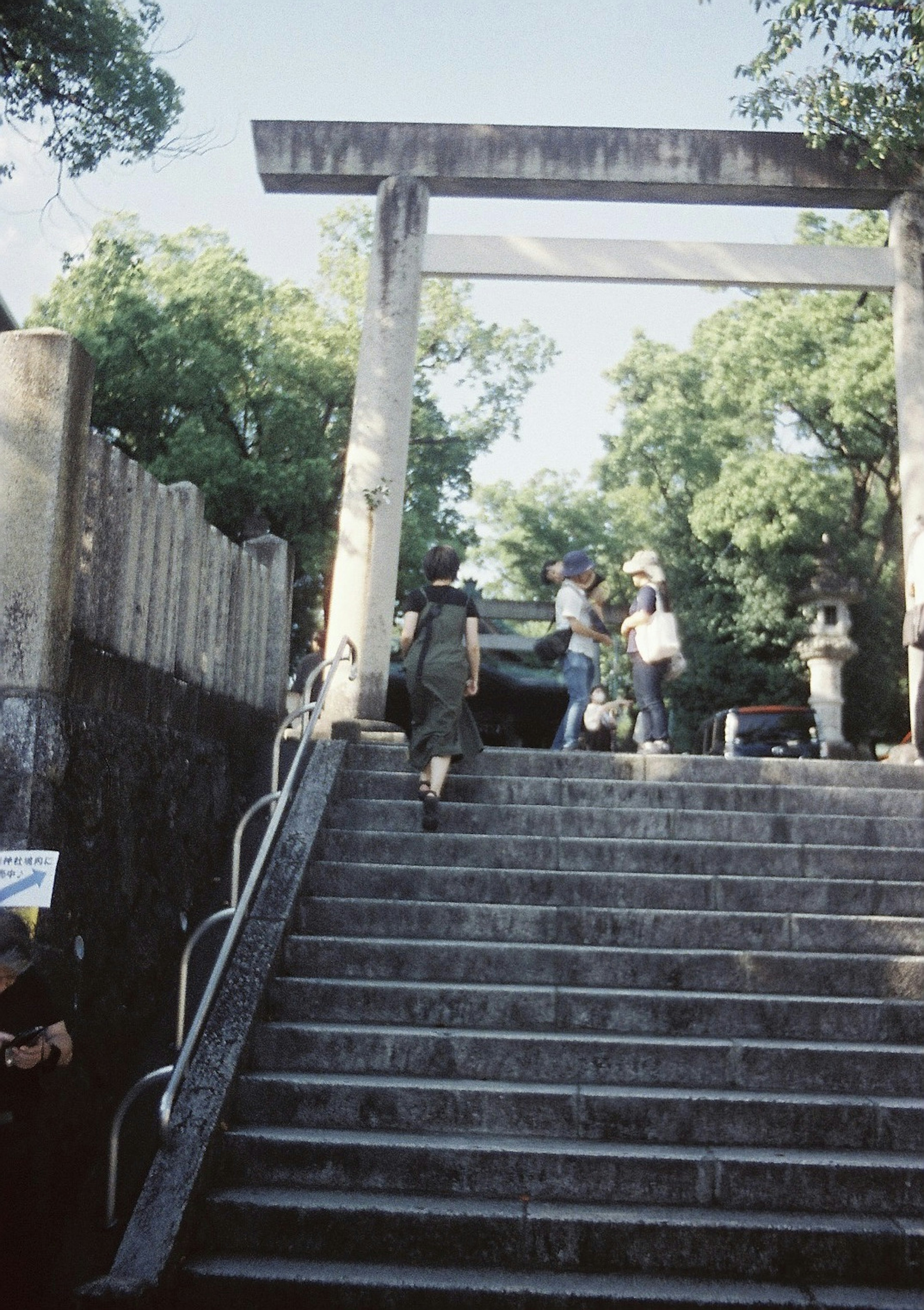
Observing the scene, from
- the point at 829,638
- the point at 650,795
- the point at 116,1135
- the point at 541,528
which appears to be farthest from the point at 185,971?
the point at 541,528

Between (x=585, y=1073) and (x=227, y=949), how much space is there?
143cm

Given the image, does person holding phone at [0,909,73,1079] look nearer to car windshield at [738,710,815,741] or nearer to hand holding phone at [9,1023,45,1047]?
hand holding phone at [9,1023,45,1047]

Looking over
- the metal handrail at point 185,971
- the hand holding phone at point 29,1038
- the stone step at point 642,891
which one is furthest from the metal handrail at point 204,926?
the hand holding phone at point 29,1038

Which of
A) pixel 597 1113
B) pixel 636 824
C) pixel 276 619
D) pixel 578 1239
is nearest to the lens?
pixel 578 1239

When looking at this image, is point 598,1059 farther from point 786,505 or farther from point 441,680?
point 786,505

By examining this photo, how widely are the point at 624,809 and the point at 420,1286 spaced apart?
3.02 metres

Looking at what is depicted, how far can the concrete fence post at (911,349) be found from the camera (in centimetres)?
860

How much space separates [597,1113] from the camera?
13.7 feet

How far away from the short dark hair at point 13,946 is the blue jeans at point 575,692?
16.0 feet

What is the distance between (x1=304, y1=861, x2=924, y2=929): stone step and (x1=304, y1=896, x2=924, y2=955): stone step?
0.70 feet

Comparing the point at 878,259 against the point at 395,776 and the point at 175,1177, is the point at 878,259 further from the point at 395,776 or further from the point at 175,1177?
the point at 175,1177

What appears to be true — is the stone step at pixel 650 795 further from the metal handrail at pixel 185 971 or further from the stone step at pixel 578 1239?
the stone step at pixel 578 1239

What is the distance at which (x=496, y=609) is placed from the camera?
17.6 meters

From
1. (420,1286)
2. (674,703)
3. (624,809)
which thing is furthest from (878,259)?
(674,703)
